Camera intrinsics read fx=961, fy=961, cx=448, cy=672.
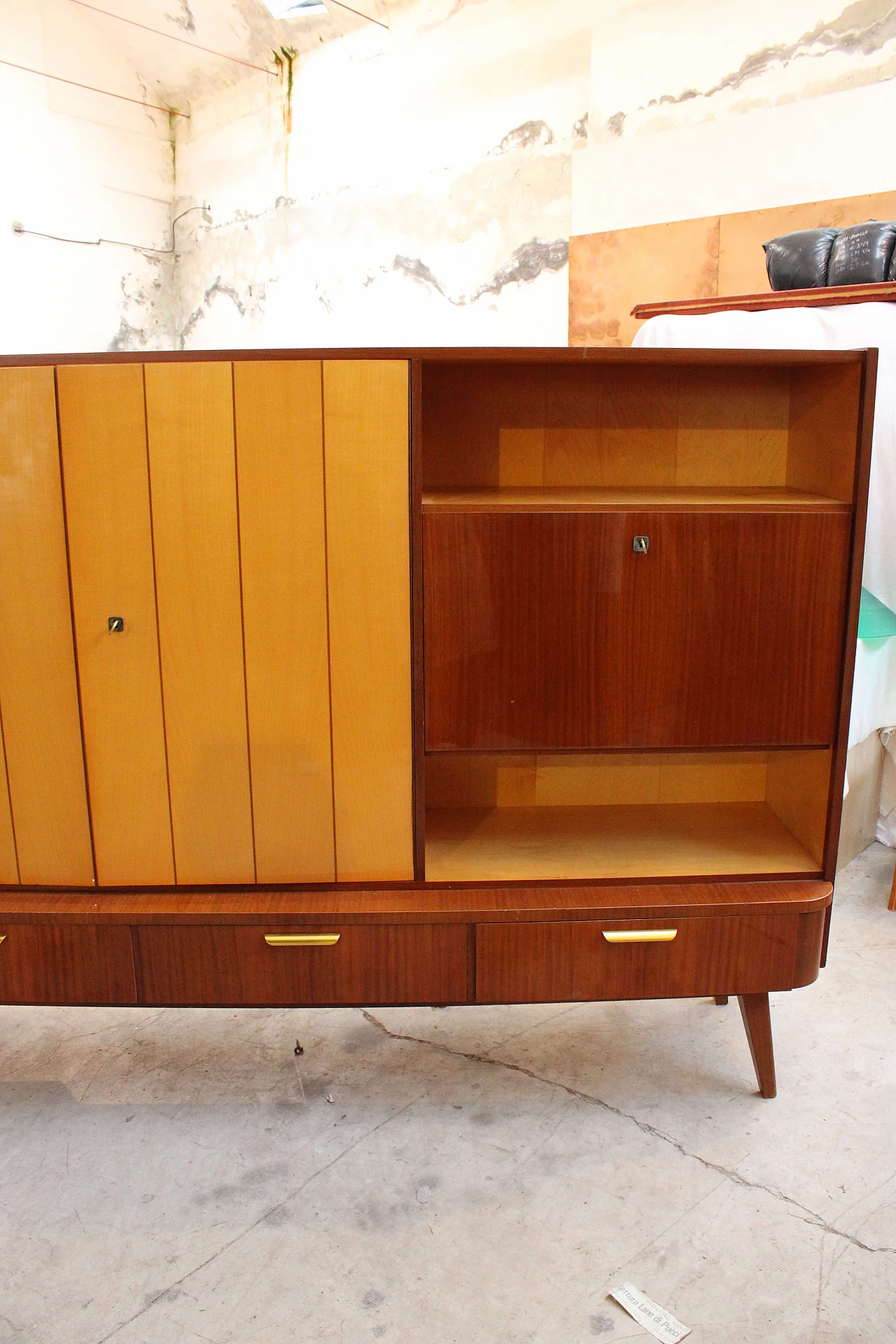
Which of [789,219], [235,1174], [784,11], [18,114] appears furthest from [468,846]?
[18,114]

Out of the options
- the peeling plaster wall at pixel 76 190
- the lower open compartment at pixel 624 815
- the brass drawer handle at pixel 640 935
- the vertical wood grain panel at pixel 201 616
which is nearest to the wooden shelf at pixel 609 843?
the lower open compartment at pixel 624 815

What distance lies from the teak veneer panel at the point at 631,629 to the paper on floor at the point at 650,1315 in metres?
0.88

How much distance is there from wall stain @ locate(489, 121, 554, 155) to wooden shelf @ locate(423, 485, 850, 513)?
10.0 feet

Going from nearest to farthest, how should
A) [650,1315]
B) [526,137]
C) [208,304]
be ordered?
1. [650,1315]
2. [526,137]
3. [208,304]

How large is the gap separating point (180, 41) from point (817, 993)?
231 inches

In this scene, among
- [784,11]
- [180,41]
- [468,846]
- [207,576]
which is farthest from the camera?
[180,41]

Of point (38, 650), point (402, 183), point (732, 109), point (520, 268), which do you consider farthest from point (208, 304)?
point (38, 650)

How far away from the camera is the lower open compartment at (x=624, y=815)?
188 cm

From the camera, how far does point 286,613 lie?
1710 mm

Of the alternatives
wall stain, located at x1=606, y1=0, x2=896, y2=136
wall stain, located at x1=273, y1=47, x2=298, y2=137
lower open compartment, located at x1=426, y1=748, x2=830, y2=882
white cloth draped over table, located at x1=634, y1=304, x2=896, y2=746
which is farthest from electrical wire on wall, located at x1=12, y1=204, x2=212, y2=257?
lower open compartment, located at x1=426, y1=748, x2=830, y2=882

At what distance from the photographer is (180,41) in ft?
17.9

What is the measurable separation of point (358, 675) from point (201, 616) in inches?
11.8

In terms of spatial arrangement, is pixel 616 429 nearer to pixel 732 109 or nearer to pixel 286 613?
pixel 286 613

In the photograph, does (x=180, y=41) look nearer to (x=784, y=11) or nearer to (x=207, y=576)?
(x=784, y=11)
